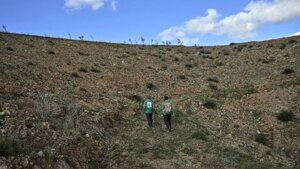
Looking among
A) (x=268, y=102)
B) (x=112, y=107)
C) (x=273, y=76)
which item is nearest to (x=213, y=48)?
(x=273, y=76)

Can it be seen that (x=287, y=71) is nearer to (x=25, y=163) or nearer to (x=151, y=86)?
(x=151, y=86)

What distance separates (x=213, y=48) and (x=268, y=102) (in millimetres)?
26912

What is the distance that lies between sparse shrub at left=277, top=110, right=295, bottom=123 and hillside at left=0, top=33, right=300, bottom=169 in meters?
0.06

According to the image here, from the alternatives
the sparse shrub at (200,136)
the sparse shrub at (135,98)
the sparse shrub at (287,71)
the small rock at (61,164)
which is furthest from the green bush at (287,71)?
the small rock at (61,164)

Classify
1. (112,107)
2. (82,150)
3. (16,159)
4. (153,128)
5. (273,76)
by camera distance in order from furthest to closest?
(273,76)
(112,107)
(153,128)
(82,150)
(16,159)

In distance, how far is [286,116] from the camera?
81.5 ft

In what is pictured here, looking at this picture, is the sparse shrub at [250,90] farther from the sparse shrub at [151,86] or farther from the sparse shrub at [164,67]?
the sparse shrub at [164,67]

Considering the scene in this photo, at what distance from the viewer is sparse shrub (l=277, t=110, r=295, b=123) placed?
24608 millimetres

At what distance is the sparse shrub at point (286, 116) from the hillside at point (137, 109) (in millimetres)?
57

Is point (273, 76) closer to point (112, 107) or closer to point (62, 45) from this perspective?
point (112, 107)

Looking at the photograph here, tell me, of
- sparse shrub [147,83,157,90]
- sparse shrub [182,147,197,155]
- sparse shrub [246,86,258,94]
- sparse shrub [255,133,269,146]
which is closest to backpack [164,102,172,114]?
sparse shrub [182,147,197,155]

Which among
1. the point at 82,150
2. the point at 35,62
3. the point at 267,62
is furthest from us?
the point at 267,62

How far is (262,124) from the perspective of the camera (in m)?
24.4

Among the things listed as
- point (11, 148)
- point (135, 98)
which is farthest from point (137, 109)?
point (11, 148)
